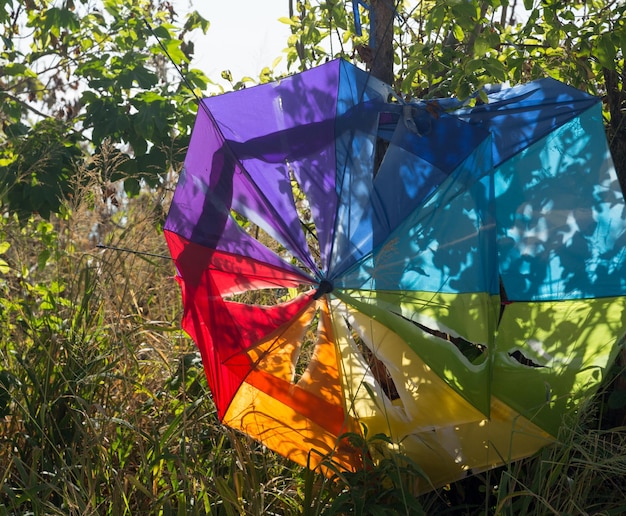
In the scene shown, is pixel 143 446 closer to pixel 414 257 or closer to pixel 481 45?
pixel 414 257

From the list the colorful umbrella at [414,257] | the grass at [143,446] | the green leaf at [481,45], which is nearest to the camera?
the colorful umbrella at [414,257]

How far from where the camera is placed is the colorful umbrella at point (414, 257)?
2166mm

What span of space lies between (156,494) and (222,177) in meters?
1.05

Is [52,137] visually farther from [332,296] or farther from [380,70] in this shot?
[332,296]

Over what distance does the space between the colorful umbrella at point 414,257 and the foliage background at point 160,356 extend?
0.16m

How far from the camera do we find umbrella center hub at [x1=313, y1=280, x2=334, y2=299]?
2.22 m

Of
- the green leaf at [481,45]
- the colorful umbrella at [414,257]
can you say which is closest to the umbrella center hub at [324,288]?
the colorful umbrella at [414,257]

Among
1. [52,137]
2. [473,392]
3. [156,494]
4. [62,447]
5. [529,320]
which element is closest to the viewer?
[473,392]

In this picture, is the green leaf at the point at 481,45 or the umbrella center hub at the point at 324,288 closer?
the umbrella center hub at the point at 324,288

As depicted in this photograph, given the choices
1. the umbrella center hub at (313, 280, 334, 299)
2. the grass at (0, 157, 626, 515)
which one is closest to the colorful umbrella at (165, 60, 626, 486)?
the umbrella center hub at (313, 280, 334, 299)

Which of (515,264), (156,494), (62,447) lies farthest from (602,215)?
(62,447)

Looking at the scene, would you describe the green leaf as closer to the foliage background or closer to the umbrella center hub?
the foliage background

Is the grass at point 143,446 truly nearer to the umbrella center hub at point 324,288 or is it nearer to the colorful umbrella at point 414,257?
the colorful umbrella at point 414,257

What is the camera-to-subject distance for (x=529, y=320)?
90.5 inches
